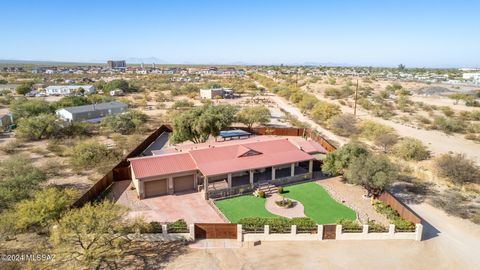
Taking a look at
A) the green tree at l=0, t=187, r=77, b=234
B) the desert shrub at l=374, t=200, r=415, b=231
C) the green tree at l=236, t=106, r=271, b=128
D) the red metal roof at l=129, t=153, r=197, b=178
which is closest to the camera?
the green tree at l=0, t=187, r=77, b=234

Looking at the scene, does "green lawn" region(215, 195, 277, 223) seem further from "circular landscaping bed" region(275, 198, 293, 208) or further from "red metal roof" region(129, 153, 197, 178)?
"red metal roof" region(129, 153, 197, 178)

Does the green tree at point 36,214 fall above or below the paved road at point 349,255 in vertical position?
above

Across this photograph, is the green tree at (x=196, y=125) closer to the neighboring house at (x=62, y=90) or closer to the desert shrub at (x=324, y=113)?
the desert shrub at (x=324, y=113)

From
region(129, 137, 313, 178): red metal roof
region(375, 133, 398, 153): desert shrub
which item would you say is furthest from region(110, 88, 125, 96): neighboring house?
region(375, 133, 398, 153): desert shrub

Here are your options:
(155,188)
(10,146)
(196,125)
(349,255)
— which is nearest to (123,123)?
(10,146)

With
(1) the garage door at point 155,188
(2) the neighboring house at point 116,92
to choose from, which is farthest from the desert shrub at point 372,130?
(2) the neighboring house at point 116,92

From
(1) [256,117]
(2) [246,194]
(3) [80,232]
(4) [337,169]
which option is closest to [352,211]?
(4) [337,169]
